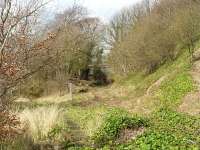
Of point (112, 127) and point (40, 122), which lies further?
point (40, 122)

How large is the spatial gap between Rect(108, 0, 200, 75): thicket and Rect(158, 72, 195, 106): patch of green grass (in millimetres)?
5098

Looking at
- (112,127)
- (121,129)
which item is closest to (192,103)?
(121,129)

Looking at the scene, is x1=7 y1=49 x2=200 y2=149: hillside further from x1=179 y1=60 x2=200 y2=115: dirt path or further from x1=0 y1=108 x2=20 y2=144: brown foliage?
x1=0 y1=108 x2=20 y2=144: brown foliage

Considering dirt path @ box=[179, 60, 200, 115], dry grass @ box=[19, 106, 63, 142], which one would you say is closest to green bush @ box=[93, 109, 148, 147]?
dry grass @ box=[19, 106, 63, 142]

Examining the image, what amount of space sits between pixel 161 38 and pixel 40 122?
30561mm

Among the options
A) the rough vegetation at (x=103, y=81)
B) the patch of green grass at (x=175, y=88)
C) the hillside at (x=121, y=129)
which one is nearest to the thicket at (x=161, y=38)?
the rough vegetation at (x=103, y=81)

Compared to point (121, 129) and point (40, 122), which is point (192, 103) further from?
point (40, 122)

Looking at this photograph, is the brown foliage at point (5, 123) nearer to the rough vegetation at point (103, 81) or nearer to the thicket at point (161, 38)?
the rough vegetation at point (103, 81)

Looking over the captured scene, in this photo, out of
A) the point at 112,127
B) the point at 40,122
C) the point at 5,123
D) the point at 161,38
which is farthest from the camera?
the point at 161,38

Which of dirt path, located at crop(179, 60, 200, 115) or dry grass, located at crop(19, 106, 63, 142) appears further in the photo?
dirt path, located at crop(179, 60, 200, 115)

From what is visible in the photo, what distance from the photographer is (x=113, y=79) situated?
68500mm

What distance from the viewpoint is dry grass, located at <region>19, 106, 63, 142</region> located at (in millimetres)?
16906

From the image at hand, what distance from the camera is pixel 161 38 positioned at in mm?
46406

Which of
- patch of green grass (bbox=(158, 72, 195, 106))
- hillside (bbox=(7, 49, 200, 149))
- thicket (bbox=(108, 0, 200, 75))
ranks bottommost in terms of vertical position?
hillside (bbox=(7, 49, 200, 149))
